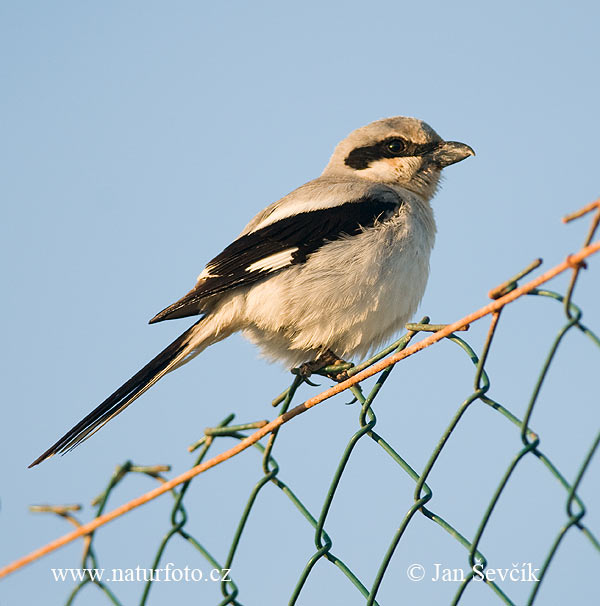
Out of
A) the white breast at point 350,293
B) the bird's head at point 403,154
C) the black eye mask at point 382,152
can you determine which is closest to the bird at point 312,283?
A: the white breast at point 350,293

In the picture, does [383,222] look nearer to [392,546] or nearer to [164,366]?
[164,366]

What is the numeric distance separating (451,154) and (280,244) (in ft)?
3.72

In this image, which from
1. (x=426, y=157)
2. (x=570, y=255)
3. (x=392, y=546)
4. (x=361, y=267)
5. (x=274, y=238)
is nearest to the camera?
(x=570, y=255)

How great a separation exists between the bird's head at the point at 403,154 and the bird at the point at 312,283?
35cm

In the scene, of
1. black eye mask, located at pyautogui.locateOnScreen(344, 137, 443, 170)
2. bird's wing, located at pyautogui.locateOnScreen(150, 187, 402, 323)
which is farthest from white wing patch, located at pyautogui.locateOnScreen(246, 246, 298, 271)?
black eye mask, located at pyautogui.locateOnScreen(344, 137, 443, 170)

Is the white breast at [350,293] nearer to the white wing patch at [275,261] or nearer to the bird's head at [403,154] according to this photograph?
the white wing patch at [275,261]

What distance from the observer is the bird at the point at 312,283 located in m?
2.95

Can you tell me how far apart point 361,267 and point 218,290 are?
54 centimetres

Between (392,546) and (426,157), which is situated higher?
(426,157)

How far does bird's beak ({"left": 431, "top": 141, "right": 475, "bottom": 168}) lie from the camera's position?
3.84 meters

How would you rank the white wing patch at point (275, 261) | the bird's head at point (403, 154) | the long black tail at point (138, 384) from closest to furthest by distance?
the long black tail at point (138, 384) → the white wing patch at point (275, 261) → the bird's head at point (403, 154)

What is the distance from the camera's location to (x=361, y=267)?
2939 millimetres

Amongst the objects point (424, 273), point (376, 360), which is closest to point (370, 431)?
point (376, 360)

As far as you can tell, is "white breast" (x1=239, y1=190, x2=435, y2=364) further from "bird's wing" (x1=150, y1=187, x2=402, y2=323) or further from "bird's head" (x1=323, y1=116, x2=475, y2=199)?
"bird's head" (x1=323, y1=116, x2=475, y2=199)
